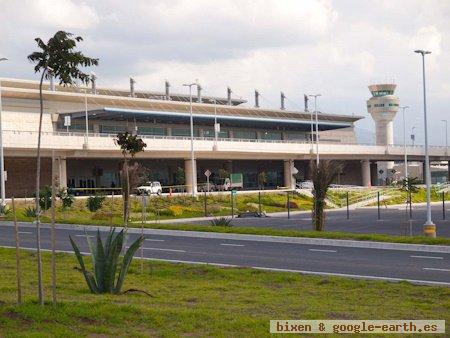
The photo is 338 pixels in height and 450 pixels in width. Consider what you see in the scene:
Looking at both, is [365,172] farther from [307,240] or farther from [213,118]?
[307,240]

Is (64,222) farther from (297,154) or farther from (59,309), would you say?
(297,154)

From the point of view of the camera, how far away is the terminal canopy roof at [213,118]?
7012cm

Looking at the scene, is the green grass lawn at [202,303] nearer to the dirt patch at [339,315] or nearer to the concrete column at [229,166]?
the dirt patch at [339,315]

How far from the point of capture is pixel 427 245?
72.9 feet

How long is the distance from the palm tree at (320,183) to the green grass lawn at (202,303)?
1305 cm

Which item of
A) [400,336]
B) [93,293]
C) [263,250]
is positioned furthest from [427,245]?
[400,336]

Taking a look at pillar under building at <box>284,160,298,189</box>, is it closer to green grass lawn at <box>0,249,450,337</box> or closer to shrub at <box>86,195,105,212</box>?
shrub at <box>86,195,105,212</box>

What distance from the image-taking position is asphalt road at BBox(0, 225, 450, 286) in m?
17.0

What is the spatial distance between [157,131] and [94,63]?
218 ft

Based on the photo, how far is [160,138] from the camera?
2534 inches

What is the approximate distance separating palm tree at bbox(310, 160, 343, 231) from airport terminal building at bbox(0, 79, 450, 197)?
29837 millimetres

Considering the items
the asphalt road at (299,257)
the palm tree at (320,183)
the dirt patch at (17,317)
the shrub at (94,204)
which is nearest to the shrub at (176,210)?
the shrub at (94,204)

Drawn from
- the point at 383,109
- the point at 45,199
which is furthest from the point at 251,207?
the point at 383,109

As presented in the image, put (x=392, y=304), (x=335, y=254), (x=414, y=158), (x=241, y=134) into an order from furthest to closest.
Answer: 1. (x=414, y=158)
2. (x=241, y=134)
3. (x=335, y=254)
4. (x=392, y=304)
